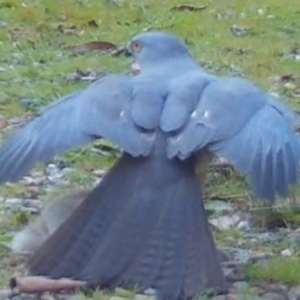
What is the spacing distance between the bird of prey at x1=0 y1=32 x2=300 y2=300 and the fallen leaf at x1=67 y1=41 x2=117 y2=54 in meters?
4.13

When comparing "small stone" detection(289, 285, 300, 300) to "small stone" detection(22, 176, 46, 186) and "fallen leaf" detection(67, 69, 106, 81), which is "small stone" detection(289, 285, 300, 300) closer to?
"small stone" detection(22, 176, 46, 186)

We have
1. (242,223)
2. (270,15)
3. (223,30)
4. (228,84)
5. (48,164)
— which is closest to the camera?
(228,84)

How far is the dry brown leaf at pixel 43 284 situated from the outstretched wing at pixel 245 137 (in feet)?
1.60

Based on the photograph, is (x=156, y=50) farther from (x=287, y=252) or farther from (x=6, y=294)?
(x=6, y=294)

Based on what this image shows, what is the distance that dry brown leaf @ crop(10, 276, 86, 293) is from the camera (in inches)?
173

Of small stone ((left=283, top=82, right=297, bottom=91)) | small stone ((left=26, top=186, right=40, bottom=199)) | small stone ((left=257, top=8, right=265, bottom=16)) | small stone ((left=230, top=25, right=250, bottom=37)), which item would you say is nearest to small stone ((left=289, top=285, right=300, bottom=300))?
small stone ((left=26, top=186, right=40, bottom=199))

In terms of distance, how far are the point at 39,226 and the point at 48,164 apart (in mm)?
1154

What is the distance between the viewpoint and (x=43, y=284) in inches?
174

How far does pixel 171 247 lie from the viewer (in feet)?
14.1

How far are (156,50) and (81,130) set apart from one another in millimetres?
714

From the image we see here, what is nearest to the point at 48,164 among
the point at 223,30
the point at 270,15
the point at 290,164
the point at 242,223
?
the point at 242,223

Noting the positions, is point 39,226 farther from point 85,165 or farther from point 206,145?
point 85,165

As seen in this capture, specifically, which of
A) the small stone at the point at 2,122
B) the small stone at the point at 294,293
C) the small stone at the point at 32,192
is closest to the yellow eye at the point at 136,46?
the small stone at the point at 32,192

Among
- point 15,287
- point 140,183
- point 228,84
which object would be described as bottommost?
point 15,287
